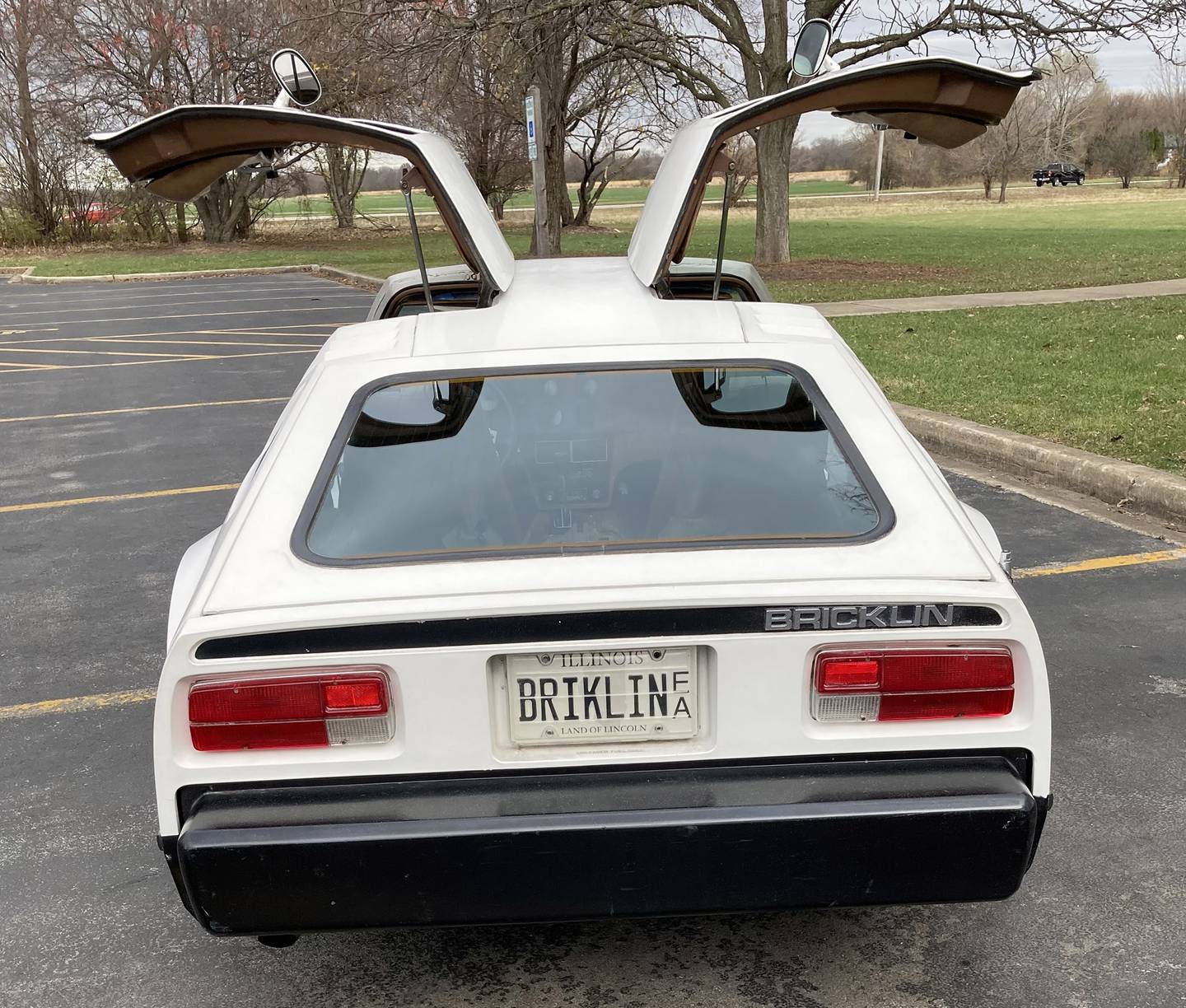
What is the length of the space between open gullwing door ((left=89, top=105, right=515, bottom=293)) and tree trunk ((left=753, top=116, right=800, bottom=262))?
731 inches

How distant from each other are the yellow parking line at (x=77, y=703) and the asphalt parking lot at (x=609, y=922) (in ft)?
0.04

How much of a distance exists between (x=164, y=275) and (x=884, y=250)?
16.0 m

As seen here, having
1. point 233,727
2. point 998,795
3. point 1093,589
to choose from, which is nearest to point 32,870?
point 233,727

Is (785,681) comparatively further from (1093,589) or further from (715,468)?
(1093,589)

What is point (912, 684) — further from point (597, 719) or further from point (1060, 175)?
point (1060, 175)

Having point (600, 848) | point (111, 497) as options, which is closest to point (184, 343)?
point (111, 497)

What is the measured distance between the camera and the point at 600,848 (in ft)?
7.77

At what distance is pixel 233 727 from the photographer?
2484 mm

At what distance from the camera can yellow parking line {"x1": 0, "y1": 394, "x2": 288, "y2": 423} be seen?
1088 cm

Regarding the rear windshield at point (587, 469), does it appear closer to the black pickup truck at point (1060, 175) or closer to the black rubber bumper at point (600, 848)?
the black rubber bumper at point (600, 848)

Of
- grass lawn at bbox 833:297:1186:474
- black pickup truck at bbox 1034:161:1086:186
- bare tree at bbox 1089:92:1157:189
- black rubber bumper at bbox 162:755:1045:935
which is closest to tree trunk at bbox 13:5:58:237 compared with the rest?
grass lawn at bbox 833:297:1186:474

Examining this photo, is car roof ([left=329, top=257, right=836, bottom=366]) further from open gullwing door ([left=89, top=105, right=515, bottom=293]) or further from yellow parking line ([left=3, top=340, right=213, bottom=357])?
yellow parking line ([left=3, top=340, right=213, bottom=357])

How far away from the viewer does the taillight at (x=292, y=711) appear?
246 cm

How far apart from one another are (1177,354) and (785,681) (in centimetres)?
954
